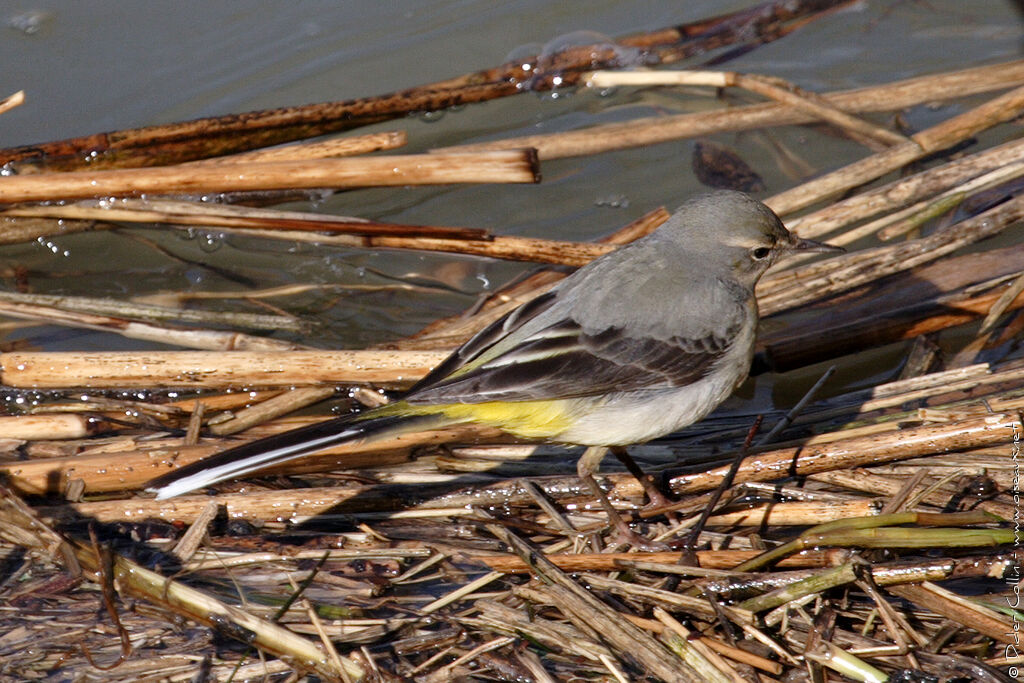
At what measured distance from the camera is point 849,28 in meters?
9.60

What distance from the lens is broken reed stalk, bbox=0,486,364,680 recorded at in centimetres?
397

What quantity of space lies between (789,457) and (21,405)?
13.5 ft

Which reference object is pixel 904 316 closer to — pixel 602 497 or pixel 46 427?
pixel 602 497

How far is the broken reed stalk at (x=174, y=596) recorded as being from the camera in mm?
3969

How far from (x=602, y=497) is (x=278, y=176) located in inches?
110

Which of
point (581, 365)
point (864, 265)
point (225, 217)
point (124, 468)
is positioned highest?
point (225, 217)

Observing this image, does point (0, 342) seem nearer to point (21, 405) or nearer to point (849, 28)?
point (21, 405)

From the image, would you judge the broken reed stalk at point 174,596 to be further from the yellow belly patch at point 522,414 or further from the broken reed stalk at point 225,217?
the broken reed stalk at point 225,217

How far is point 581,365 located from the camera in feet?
15.8

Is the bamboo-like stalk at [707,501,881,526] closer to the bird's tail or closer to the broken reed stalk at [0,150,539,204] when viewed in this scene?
the bird's tail

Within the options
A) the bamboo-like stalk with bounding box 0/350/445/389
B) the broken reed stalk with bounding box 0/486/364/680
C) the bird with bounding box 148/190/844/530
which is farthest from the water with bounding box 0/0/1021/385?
the broken reed stalk with bounding box 0/486/364/680

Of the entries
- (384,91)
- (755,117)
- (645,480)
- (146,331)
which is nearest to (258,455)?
(645,480)

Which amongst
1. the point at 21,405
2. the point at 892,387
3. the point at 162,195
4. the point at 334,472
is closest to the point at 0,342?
the point at 21,405

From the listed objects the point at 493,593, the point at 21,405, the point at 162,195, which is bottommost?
the point at 493,593
